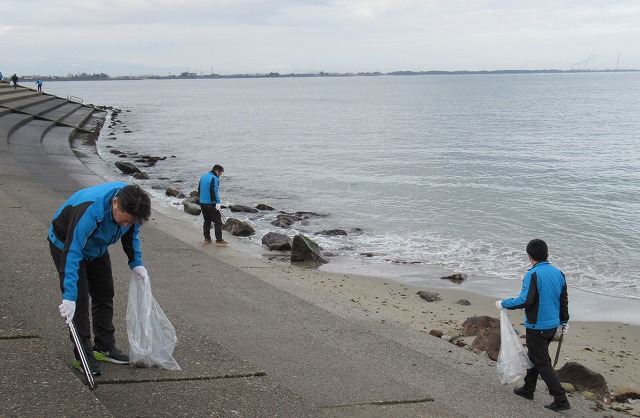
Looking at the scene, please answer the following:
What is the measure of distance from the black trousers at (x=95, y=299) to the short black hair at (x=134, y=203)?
652 millimetres

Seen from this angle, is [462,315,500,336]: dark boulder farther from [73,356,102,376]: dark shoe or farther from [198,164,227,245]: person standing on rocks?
[198,164,227,245]: person standing on rocks

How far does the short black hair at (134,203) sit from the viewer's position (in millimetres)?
4215

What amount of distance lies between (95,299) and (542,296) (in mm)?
3854

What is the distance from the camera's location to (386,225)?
18859mm

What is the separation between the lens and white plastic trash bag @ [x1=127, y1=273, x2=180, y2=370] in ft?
16.6

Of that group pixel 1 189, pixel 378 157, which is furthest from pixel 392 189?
pixel 1 189

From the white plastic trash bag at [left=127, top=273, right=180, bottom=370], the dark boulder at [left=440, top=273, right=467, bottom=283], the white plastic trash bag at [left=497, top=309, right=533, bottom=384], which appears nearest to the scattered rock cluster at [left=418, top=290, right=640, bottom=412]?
the white plastic trash bag at [left=497, top=309, right=533, bottom=384]

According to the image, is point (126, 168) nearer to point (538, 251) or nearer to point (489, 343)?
point (489, 343)

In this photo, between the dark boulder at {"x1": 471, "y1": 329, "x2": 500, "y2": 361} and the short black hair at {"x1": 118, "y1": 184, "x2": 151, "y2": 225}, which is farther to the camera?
the dark boulder at {"x1": 471, "y1": 329, "x2": 500, "y2": 361}

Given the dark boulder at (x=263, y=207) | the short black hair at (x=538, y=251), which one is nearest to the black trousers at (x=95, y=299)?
the short black hair at (x=538, y=251)

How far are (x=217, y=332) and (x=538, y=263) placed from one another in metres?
3.26

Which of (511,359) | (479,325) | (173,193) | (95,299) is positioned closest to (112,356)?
(95,299)

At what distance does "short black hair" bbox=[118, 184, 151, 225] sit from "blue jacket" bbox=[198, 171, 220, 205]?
30.5ft

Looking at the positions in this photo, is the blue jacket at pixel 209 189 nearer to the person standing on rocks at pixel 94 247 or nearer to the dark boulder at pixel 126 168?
the person standing on rocks at pixel 94 247
